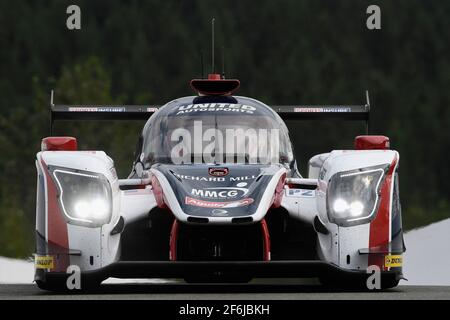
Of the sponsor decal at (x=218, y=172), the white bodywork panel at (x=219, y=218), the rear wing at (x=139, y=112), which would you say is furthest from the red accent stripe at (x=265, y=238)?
the rear wing at (x=139, y=112)

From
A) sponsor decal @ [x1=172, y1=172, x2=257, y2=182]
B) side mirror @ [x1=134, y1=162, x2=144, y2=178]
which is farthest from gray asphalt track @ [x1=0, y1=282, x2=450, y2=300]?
side mirror @ [x1=134, y1=162, x2=144, y2=178]

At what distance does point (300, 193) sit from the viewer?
39.2ft

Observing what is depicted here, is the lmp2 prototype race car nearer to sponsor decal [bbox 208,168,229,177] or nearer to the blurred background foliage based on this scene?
sponsor decal [bbox 208,168,229,177]

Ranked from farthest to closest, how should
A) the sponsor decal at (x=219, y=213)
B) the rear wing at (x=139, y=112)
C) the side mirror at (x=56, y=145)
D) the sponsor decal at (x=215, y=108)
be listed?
the rear wing at (x=139, y=112) < the sponsor decal at (x=215, y=108) < the side mirror at (x=56, y=145) < the sponsor decal at (x=219, y=213)

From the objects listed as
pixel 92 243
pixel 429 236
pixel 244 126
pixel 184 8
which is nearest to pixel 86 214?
pixel 92 243

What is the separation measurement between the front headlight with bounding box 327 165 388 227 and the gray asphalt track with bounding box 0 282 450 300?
2.07ft

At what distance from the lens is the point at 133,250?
11.8m

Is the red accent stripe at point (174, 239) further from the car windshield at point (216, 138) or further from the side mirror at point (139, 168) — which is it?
the side mirror at point (139, 168)

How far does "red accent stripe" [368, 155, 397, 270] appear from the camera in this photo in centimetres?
1157

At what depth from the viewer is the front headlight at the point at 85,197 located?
11.5 m

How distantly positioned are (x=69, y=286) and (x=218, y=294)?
4.07 feet

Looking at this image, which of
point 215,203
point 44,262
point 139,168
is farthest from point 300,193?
point 44,262

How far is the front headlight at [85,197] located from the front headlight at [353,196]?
6.13 feet

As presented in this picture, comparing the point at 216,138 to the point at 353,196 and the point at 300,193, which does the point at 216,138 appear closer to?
the point at 300,193
